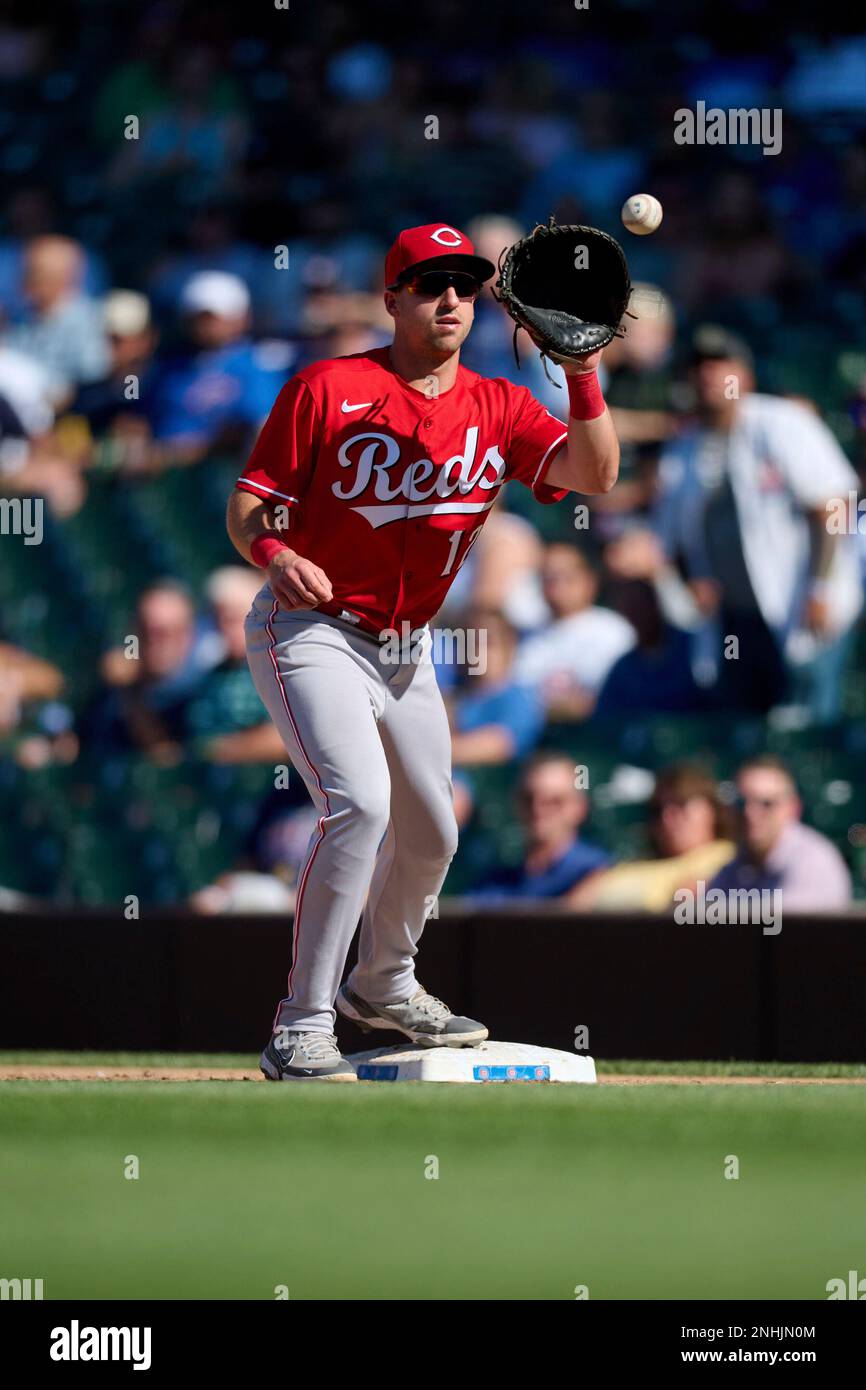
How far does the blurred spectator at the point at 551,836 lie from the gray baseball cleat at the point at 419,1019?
8.42ft

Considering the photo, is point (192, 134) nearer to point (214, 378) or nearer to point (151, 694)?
point (214, 378)

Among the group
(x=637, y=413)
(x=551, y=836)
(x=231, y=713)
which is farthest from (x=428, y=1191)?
(x=637, y=413)

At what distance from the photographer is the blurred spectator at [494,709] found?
803cm

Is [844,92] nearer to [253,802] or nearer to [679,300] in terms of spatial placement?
[679,300]

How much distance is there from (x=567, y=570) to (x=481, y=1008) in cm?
245

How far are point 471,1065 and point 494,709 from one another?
3.49m

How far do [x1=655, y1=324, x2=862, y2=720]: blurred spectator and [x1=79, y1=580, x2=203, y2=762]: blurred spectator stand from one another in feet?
6.47

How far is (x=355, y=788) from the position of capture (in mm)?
4465

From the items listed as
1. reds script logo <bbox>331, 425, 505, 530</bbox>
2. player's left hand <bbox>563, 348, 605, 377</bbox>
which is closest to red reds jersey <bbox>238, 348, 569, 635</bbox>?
reds script logo <bbox>331, 425, 505, 530</bbox>

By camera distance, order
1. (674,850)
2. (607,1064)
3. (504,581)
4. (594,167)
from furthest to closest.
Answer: (594,167) → (504,581) → (674,850) → (607,1064)

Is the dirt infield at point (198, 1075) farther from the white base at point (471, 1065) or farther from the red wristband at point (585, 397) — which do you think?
the red wristband at point (585, 397)

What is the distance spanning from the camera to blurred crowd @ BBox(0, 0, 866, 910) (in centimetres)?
805

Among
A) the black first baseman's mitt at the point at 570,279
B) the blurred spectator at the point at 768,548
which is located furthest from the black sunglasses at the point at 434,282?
the blurred spectator at the point at 768,548

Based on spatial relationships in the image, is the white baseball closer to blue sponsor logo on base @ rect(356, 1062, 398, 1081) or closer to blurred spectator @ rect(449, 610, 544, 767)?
blue sponsor logo on base @ rect(356, 1062, 398, 1081)
